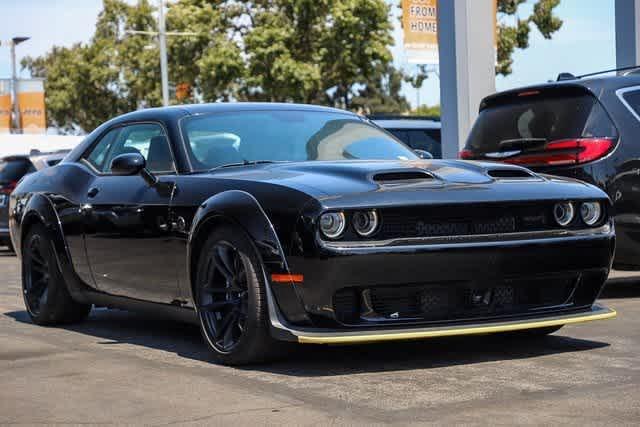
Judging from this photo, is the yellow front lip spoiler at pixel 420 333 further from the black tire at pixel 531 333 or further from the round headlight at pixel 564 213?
the black tire at pixel 531 333

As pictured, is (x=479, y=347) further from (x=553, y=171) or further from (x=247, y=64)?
(x=247, y=64)

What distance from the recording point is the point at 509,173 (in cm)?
663

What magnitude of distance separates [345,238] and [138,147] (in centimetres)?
252

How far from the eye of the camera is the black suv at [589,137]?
29.0 ft

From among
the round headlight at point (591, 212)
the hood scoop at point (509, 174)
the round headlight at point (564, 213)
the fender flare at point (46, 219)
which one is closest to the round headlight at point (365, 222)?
the hood scoop at point (509, 174)

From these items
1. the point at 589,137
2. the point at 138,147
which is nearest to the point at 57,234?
the point at 138,147

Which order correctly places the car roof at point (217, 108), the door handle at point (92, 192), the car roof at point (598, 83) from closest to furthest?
the car roof at point (217, 108)
the door handle at point (92, 192)
the car roof at point (598, 83)

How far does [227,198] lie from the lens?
6328 mm

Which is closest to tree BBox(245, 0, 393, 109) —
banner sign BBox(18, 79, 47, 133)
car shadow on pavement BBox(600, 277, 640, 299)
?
banner sign BBox(18, 79, 47, 133)

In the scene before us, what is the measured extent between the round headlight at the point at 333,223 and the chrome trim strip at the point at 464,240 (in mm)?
56

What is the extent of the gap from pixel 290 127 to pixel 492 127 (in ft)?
10.1

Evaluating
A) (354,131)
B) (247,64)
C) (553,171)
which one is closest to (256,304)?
(354,131)

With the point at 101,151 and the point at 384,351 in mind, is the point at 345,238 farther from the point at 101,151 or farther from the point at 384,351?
the point at 101,151

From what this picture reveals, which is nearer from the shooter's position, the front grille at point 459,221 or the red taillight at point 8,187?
the front grille at point 459,221
